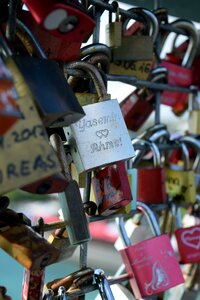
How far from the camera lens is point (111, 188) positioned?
829 mm

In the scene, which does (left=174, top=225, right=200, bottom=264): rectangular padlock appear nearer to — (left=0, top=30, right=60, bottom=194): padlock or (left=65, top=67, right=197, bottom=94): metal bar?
(left=65, top=67, right=197, bottom=94): metal bar

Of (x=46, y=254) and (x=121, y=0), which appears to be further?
(x=121, y=0)

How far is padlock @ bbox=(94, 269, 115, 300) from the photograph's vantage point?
2.68ft

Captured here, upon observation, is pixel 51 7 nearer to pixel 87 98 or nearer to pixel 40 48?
pixel 40 48

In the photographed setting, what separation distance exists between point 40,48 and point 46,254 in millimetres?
235

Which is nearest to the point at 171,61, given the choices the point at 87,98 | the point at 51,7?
the point at 87,98

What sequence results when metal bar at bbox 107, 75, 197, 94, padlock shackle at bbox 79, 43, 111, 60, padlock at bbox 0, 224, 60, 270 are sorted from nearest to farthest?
padlock at bbox 0, 224, 60, 270 < padlock shackle at bbox 79, 43, 111, 60 < metal bar at bbox 107, 75, 197, 94

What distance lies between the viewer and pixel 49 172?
548 mm

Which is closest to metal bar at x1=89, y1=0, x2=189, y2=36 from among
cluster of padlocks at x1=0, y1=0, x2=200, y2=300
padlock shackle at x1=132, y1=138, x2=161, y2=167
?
cluster of padlocks at x1=0, y1=0, x2=200, y2=300

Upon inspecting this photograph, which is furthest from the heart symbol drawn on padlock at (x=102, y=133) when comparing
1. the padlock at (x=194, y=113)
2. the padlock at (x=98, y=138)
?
the padlock at (x=194, y=113)

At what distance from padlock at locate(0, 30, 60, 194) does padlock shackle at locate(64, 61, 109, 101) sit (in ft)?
0.88

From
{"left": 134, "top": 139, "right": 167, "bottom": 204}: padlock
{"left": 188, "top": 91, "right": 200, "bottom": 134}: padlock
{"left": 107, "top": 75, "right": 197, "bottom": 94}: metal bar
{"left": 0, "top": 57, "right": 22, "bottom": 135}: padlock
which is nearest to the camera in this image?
{"left": 0, "top": 57, "right": 22, "bottom": 135}: padlock

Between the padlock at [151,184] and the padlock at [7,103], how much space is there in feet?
2.02

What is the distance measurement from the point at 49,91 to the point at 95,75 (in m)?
0.24
